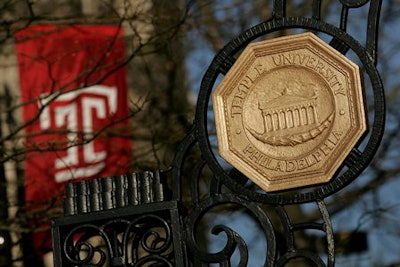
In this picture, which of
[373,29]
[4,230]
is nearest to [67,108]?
[4,230]

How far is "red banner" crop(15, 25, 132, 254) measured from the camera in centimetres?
1472

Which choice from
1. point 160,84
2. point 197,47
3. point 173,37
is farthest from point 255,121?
point 160,84

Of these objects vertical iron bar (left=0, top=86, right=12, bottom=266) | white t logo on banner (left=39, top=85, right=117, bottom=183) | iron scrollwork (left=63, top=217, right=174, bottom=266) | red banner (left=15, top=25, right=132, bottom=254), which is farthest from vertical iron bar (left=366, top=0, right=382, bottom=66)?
white t logo on banner (left=39, top=85, right=117, bottom=183)

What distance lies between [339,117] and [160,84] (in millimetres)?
11078

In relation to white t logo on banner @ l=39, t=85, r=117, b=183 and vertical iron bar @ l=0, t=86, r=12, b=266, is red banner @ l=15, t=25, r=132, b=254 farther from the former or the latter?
vertical iron bar @ l=0, t=86, r=12, b=266

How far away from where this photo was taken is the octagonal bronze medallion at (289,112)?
29.0 ft

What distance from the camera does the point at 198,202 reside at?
9.26 meters

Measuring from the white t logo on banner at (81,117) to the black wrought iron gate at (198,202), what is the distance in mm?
5010

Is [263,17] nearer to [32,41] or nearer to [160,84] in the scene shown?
[160,84]

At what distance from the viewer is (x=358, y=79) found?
29.0 ft

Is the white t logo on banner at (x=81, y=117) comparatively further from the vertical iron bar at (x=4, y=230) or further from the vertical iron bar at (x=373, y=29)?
the vertical iron bar at (x=373, y=29)

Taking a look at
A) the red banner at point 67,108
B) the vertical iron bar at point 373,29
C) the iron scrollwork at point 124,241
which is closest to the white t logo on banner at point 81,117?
the red banner at point 67,108

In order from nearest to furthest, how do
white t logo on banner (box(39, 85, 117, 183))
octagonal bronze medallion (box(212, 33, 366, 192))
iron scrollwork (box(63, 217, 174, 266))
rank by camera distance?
1. octagonal bronze medallion (box(212, 33, 366, 192))
2. iron scrollwork (box(63, 217, 174, 266))
3. white t logo on banner (box(39, 85, 117, 183))

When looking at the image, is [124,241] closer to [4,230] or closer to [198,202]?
[198,202]
